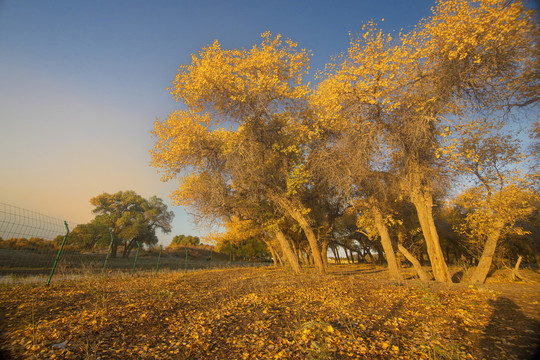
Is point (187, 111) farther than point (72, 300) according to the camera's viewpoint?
Yes

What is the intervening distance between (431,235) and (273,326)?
9166 mm

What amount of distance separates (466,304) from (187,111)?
12.4 meters

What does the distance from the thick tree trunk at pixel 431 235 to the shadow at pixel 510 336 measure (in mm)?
5491

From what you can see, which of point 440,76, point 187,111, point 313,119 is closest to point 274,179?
point 313,119

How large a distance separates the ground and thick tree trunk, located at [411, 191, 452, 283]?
350 cm

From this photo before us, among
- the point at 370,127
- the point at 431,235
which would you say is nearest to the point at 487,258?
the point at 431,235

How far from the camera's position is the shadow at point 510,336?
3.24 metres

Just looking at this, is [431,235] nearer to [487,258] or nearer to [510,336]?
[487,258]

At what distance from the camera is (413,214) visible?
20.2m

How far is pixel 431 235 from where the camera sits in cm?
1027

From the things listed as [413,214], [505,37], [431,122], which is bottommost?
[413,214]

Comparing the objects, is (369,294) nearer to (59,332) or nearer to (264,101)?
(59,332)

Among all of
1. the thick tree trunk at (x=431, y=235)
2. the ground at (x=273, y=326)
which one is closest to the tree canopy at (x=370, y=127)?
the thick tree trunk at (x=431, y=235)

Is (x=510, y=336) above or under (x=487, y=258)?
under
